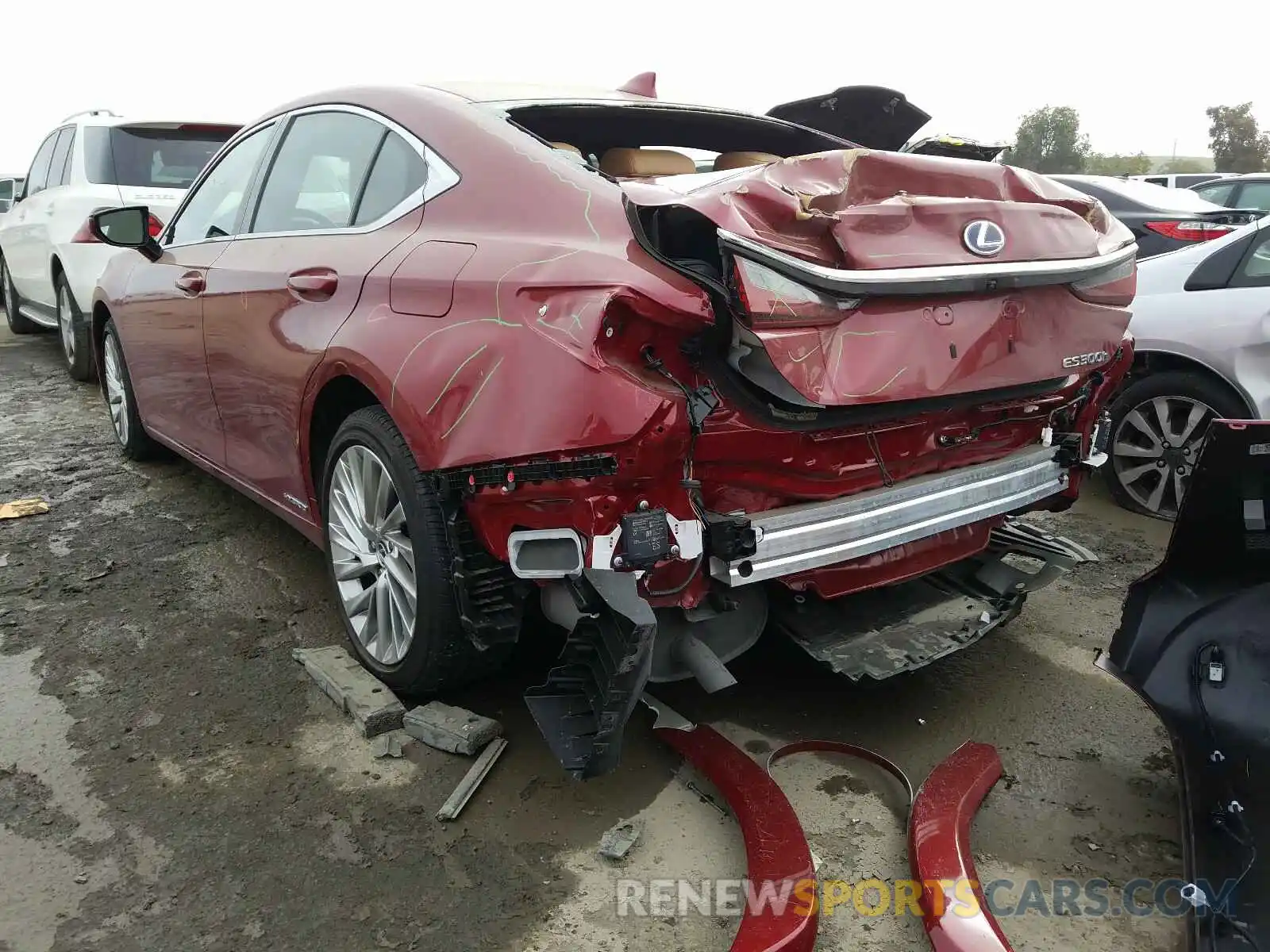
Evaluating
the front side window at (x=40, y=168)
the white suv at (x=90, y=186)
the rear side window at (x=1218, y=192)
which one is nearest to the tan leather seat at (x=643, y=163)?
the white suv at (x=90, y=186)

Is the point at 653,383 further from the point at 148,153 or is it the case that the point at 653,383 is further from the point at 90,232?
the point at 148,153

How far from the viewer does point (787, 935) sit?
6.22 feet

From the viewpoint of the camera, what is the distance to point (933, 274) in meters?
2.22

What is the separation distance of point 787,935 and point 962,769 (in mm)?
798

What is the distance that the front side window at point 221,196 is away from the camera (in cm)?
367

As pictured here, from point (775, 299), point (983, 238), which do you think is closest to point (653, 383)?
point (775, 299)

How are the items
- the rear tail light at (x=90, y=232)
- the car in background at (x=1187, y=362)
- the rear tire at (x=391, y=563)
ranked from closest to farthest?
the rear tire at (x=391, y=563)
the rear tail light at (x=90, y=232)
the car in background at (x=1187, y=362)

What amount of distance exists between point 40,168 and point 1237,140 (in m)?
63.6

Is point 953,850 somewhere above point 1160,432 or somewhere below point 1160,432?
below

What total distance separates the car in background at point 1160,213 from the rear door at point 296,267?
13.6ft

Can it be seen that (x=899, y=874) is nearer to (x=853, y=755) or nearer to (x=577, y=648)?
(x=853, y=755)

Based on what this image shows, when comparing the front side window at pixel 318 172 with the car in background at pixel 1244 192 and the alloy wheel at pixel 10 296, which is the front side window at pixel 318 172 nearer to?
the alloy wheel at pixel 10 296

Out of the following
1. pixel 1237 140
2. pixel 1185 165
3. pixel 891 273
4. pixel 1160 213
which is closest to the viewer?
pixel 891 273

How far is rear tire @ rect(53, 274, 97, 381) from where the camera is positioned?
7.16m
